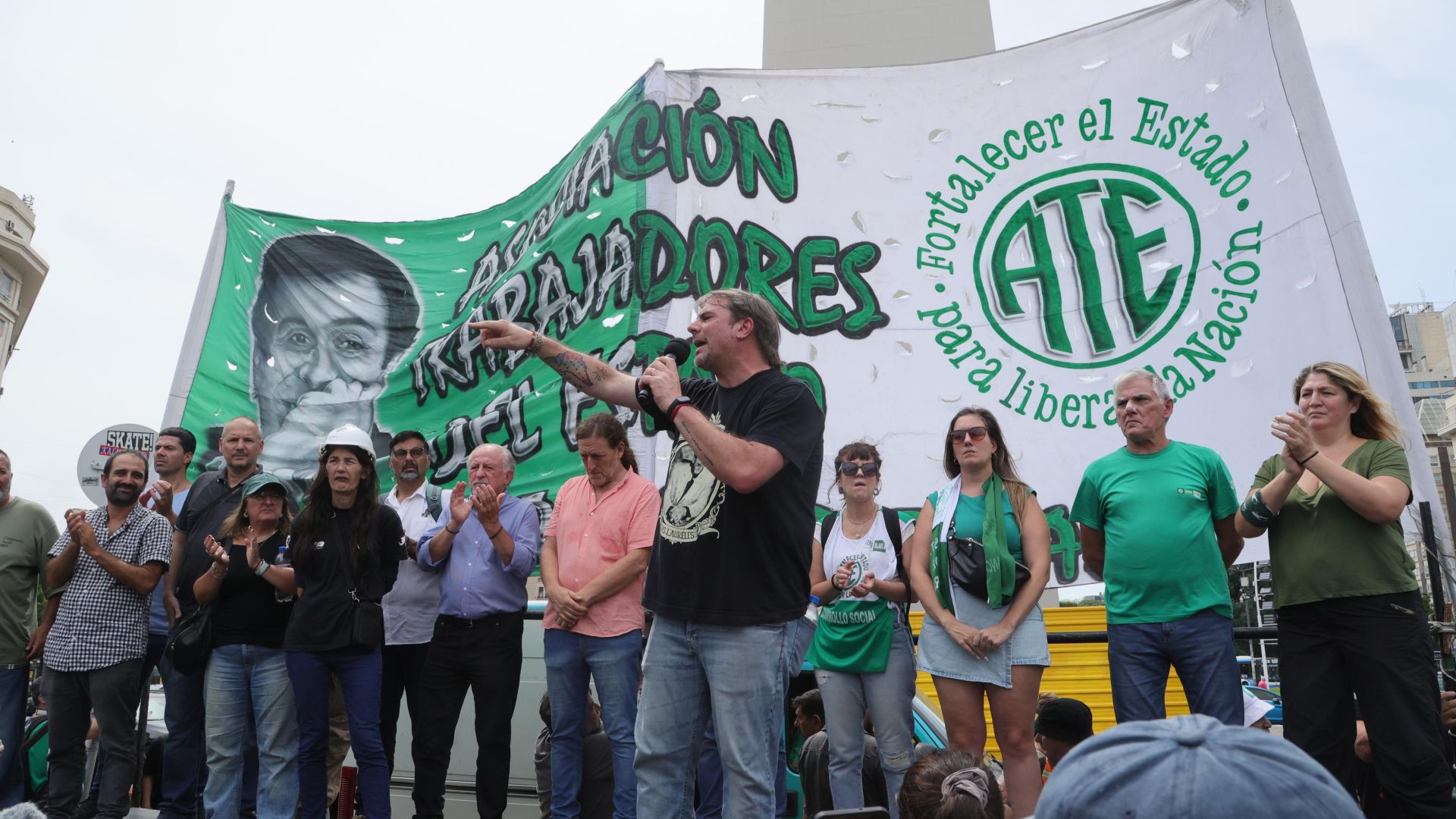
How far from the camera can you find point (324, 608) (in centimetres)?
452

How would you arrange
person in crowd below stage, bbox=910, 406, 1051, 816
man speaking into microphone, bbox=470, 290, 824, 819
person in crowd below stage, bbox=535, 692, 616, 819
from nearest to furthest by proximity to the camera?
man speaking into microphone, bbox=470, 290, 824, 819 < person in crowd below stage, bbox=910, 406, 1051, 816 < person in crowd below stage, bbox=535, 692, 616, 819

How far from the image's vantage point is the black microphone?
2.92m

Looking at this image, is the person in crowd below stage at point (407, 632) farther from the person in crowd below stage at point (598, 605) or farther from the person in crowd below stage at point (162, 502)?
the person in crowd below stage at point (162, 502)

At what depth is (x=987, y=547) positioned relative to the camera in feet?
13.3

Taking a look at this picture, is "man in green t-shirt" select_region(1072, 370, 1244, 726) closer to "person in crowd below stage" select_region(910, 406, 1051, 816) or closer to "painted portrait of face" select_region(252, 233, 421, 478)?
"person in crowd below stage" select_region(910, 406, 1051, 816)

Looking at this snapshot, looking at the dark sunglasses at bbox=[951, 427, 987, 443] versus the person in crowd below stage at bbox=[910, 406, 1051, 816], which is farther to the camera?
the dark sunglasses at bbox=[951, 427, 987, 443]

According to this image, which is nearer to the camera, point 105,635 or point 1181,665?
point 1181,665

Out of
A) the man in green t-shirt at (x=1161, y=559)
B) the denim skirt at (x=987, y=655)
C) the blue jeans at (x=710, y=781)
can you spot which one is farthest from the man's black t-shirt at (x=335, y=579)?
the man in green t-shirt at (x=1161, y=559)

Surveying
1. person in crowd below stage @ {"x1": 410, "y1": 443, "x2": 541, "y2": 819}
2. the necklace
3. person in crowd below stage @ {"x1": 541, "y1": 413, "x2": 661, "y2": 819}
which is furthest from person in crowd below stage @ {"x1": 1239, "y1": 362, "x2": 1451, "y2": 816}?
person in crowd below stage @ {"x1": 410, "y1": 443, "x2": 541, "y2": 819}

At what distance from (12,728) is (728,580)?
451 centimetres

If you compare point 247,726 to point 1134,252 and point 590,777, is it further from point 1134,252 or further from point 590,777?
point 1134,252

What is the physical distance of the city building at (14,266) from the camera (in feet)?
205

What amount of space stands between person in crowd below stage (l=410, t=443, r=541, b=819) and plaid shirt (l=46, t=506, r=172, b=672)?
4.65 ft

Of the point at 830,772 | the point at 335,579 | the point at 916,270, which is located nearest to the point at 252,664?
the point at 335,579
